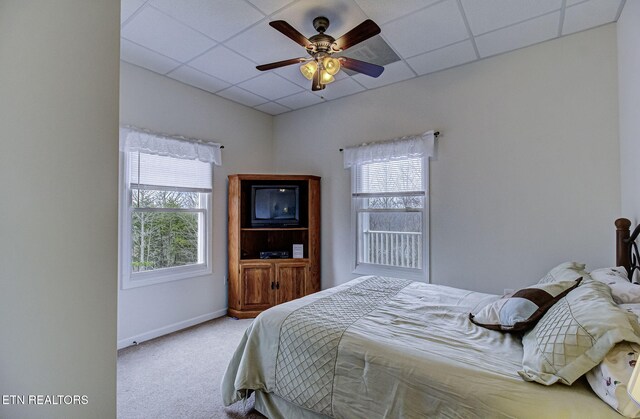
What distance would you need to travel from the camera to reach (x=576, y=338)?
1.17 meters

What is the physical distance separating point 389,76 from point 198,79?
225 centimetres

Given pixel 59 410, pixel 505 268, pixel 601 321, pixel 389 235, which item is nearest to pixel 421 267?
pixel 389 235

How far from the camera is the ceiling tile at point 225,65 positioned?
296cm

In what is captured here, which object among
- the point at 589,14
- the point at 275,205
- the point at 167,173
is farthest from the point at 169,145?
the point at 589,14

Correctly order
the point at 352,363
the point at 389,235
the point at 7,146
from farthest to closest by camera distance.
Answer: the point at 389,235 → the point at 352,363 → the point at 7,146

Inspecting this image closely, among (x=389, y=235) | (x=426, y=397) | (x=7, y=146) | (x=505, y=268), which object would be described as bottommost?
(x=426, y=397)

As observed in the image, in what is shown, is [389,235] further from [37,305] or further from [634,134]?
[37,305]

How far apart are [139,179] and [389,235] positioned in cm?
297

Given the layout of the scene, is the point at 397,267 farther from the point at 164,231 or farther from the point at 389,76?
the point at 164,231

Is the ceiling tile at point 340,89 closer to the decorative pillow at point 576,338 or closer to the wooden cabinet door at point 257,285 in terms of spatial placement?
the wooden cabinet door at point 257,285

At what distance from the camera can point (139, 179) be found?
3.23 metres

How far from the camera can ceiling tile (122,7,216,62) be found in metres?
2.43

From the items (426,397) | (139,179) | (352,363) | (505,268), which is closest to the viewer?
(426,397)

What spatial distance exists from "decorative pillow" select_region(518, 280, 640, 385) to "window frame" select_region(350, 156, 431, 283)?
1963 mm
